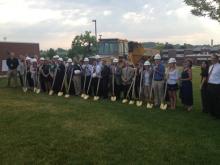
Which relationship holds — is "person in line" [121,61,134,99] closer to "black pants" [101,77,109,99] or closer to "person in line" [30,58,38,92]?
"black pants" [101,77,109,99]

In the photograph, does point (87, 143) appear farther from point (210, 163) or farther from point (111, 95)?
point (111, 95)

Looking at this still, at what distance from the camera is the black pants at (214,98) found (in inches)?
503

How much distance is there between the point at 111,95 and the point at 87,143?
8509mm

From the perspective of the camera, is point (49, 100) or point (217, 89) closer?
point (217, 89)

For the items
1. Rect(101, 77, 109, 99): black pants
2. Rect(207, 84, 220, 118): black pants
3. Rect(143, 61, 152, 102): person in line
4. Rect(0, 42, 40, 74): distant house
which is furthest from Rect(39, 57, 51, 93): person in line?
Rect(0, 42, 40, 74): distant house

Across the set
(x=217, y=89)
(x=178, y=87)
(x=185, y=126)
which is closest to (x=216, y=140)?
(x=185, y=126)

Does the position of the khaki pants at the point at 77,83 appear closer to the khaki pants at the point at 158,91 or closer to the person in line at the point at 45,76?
the person in line at the point at 45,76

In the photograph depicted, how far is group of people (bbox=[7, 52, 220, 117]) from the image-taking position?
1418cm

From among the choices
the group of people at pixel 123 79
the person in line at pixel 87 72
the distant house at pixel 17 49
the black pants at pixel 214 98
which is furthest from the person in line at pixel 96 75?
the distant house at pixel 17 49

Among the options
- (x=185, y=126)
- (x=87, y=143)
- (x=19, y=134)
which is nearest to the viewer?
(x=87, y=143)

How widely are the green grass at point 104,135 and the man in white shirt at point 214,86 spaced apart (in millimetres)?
427

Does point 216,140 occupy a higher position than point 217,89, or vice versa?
point 217,89

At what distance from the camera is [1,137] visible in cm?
1043

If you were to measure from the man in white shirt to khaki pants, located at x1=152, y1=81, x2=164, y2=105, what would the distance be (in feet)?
8.73
